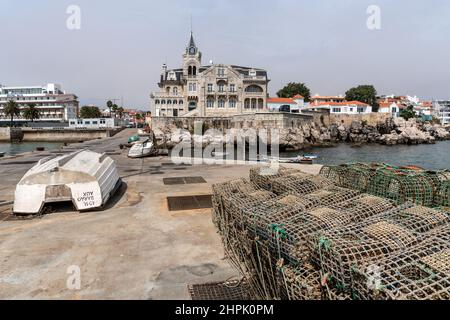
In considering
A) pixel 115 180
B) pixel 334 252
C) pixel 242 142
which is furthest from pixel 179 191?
pixel 242 142

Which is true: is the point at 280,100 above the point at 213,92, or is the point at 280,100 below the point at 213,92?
below

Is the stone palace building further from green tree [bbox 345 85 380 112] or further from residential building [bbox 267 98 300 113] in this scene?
green tree [bbox 345 85 380 112]

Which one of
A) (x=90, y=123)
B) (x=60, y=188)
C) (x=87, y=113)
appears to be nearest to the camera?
(x=60, y=188)

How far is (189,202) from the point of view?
1180 centimetres

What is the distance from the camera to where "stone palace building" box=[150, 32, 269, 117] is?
237 feet

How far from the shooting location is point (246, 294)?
539cm

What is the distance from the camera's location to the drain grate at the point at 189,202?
1108 centimetres

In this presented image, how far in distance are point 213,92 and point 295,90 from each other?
42316mm

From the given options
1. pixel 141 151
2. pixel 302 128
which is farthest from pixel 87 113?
pixel 141 151

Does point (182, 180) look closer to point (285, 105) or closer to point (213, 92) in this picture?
point (213, 92)

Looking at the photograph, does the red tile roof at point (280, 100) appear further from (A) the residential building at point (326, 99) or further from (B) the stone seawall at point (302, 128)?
(A) the residential building at point (326, 99)

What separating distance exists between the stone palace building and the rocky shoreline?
10.0m
